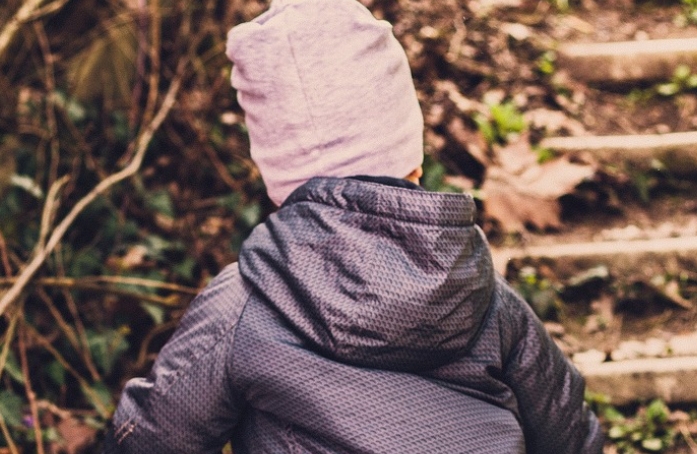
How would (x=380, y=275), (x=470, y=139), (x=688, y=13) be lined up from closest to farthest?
(x=380, y=275) < (x=470, y=139) < (x=688, y=13)

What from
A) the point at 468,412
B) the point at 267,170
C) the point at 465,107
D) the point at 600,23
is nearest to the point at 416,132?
the point at 267,170

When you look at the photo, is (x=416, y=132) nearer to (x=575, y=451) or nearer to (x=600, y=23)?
(x=575, y=451)

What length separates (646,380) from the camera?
7.22 ft

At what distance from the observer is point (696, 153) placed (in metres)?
2.79

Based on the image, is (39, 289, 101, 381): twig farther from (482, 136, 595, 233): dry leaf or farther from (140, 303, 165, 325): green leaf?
(482, 136, 595, 233): dry leaf

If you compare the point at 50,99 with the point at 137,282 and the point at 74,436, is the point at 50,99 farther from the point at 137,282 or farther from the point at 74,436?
the point at 74,436

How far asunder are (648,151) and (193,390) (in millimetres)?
2242

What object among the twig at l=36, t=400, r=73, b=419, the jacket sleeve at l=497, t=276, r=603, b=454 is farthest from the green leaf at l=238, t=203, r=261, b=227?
the jacket sleeve at l=497, t=276, r=603, b=454

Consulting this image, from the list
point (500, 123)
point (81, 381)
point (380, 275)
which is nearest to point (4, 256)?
point (81, 381)

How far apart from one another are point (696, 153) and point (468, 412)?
201 cm

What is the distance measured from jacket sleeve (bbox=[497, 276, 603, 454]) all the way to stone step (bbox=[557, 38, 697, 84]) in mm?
2023

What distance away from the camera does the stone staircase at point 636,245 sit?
2.21 metres

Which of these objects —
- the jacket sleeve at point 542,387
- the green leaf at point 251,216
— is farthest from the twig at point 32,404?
the jacket sleeve at point 542,387

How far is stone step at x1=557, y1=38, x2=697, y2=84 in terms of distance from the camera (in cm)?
321
